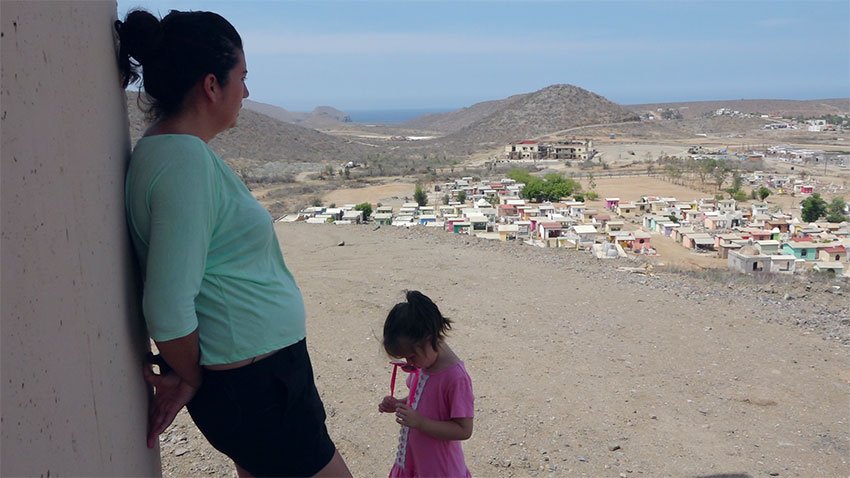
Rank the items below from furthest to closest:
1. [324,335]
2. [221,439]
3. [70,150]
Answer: [324,335] < [221,439] < [70,150]

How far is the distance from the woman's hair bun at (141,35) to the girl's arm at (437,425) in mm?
1126

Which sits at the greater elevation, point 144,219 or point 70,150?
point 70,150

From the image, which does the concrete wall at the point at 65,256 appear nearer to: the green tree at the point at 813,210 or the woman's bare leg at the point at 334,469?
the woman's bare leg at the point at 334,469

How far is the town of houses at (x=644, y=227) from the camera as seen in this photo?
1553 centimetres

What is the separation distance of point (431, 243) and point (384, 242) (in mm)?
566

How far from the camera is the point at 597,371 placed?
425cm

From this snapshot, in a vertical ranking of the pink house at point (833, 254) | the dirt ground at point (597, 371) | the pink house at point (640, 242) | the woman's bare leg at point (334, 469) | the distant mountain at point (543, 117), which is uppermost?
the distant mountain at point (543, 117)

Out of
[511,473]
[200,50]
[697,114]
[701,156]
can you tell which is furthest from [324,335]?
[697,114]

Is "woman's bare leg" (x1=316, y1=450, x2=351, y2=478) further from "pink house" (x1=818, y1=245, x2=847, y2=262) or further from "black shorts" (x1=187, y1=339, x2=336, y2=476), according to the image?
"pink house" (x1=818, y1=245, x2=847, y2=262)

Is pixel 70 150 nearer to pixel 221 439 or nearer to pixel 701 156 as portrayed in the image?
pixel 221 439

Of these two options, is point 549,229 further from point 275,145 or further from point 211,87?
point 275,145

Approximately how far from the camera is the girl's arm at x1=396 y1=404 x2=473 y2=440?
6.35 feet

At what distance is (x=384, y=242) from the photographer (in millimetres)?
8344

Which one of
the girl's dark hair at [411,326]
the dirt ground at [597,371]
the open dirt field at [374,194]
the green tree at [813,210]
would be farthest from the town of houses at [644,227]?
the girl's dark hair at [411,326]
